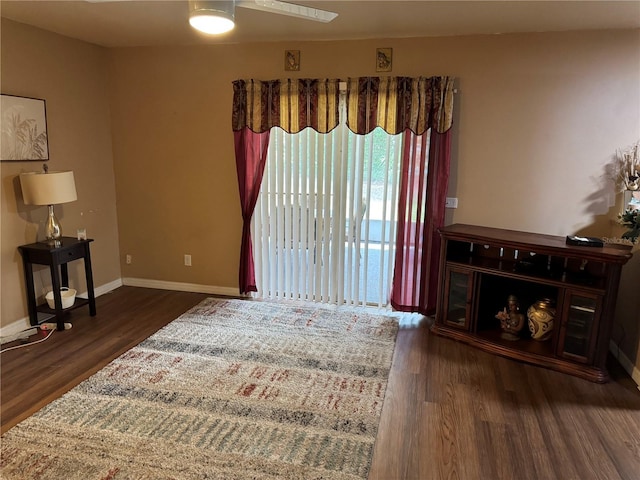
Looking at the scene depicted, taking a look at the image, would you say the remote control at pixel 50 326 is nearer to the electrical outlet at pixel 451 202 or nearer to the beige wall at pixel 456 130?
the beige wall at pixel 456 130

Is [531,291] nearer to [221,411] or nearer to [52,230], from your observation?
[221,411]

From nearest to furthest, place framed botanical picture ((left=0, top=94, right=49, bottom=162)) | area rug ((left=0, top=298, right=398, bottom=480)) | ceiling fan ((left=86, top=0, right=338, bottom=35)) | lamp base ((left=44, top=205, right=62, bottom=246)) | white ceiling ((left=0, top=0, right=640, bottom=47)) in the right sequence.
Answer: ceiling fan ((left=86, top=0, right=338, bottom=35)) < area rug ((left=0, top=298, right=398, bottom=480)) < white ceiling ((left=0, top=0, right=640, bottom=47)) < framed botanical picture ((left=0, top=94, right=49, bottom=162)) < lamp base ((left=44, top=205, right=62, bottom=246))

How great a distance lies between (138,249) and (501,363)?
12.6ft

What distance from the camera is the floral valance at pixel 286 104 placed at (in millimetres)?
3984

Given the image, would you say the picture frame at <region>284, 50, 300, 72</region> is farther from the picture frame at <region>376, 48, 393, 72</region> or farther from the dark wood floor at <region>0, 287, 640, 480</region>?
the dark wood floor at <region>0, 287, 640, 480</region>

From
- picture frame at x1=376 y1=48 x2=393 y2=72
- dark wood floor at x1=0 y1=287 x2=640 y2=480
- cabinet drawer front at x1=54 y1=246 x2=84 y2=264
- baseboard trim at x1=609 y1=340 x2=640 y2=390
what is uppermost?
picture frame at x1=376 y1=48 x2=393 y2=72

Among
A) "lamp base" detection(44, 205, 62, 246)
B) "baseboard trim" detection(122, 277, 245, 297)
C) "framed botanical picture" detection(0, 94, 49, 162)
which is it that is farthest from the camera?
"baseboard trim" detection(122, 277, 245, 297)

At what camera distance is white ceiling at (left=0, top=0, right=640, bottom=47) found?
2967 mm

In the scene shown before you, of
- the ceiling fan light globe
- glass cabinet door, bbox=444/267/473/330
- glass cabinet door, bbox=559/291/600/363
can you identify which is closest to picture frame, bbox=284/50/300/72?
the ceiling fan light globe

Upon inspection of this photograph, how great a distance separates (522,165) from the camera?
12.4ft

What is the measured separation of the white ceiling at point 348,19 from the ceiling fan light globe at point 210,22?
0.98 m

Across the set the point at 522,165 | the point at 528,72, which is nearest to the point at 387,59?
the point at 528,72

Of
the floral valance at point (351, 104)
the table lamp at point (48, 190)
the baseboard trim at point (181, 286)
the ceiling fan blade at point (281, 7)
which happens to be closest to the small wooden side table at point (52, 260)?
the table lamp at point (48, 190)

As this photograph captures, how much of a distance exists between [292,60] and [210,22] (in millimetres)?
2079
